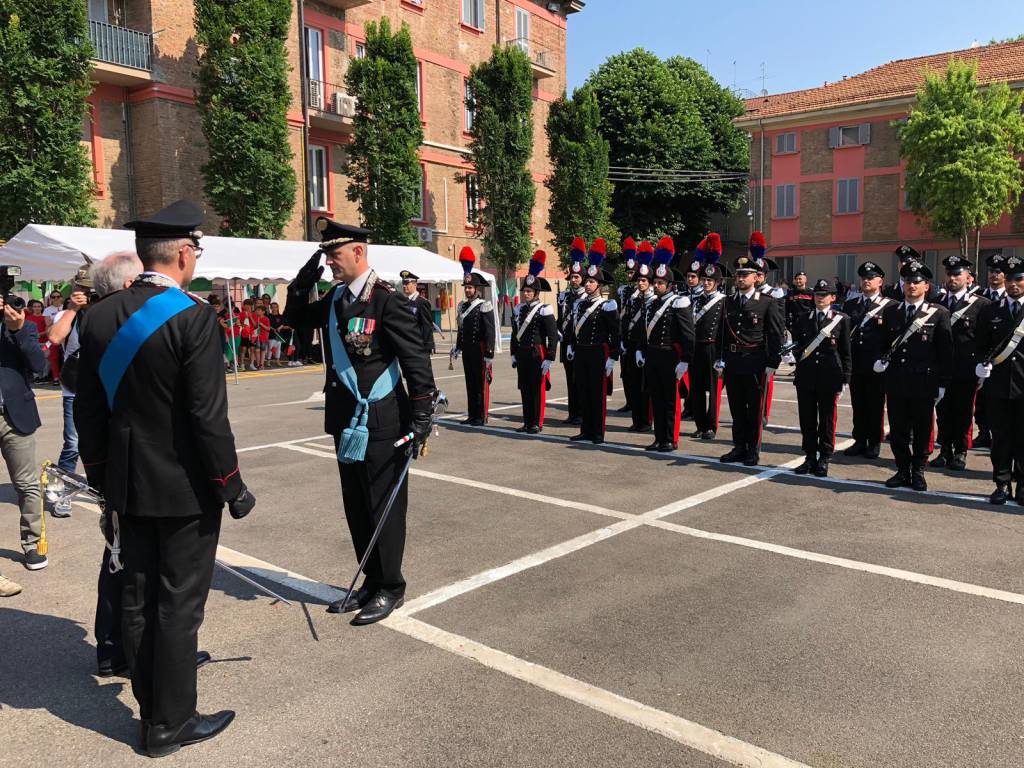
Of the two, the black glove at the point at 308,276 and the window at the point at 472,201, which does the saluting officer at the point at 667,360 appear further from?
the window at the point at 472,201

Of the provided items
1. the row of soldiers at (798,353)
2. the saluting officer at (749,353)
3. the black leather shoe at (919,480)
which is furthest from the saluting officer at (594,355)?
the black leather shoe at (919,480)

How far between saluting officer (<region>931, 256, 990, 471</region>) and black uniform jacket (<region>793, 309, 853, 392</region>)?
1.20m

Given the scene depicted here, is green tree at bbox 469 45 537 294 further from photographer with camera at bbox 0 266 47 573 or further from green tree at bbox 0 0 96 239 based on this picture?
photographer with camera at bbox 0 266 47 573

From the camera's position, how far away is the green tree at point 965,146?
3388 centimetres

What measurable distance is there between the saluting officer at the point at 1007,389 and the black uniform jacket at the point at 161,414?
6.38 meters

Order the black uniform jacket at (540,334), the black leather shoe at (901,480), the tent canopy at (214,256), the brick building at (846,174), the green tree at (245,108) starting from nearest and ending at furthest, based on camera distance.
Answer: the black leather shoe at (901,480)
the black uniform jacket at (540,334)
the tent canopy at (214,256)
the green tree at (245,108)
the brick building at (846,174)

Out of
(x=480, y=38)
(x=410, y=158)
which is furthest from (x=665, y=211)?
(x=410, y=158)

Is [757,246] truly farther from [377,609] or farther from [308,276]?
[377,609]

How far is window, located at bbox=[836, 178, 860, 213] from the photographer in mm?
41656

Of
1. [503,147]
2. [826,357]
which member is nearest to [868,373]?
[826,357]

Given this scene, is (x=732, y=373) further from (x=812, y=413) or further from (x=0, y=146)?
(x=0, y=146)

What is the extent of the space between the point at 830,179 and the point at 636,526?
40.9 m

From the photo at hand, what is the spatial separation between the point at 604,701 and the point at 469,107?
29.7 metres

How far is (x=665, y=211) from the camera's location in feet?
140
